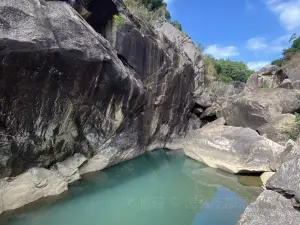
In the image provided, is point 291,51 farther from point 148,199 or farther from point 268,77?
point 148,199

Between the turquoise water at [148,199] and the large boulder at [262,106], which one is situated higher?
the large boulder at [262,106]

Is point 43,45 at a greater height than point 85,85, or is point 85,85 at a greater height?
point 43,45

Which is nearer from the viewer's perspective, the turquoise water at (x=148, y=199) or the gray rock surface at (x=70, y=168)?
the turquoise water at (x=148, y=199)

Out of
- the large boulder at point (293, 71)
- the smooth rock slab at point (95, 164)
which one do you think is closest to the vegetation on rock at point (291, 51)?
the large boulder at point (293, 71)

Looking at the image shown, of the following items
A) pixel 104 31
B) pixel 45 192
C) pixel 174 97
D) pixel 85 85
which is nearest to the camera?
pixel 45 192

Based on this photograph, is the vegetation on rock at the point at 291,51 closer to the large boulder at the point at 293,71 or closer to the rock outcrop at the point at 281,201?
the large boulder at the point at 293,71

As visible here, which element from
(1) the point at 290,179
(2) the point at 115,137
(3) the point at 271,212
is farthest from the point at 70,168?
(1) the point at 290,179

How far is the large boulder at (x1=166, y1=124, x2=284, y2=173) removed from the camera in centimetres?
979

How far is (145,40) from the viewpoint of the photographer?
11938 mm

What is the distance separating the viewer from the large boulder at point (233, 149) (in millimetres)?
9789

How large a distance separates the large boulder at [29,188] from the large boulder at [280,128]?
28.2 feet

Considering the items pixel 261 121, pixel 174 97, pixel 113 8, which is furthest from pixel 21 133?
pixel 261 121

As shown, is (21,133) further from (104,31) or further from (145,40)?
(145,40)

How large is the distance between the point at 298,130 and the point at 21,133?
10.0 m
